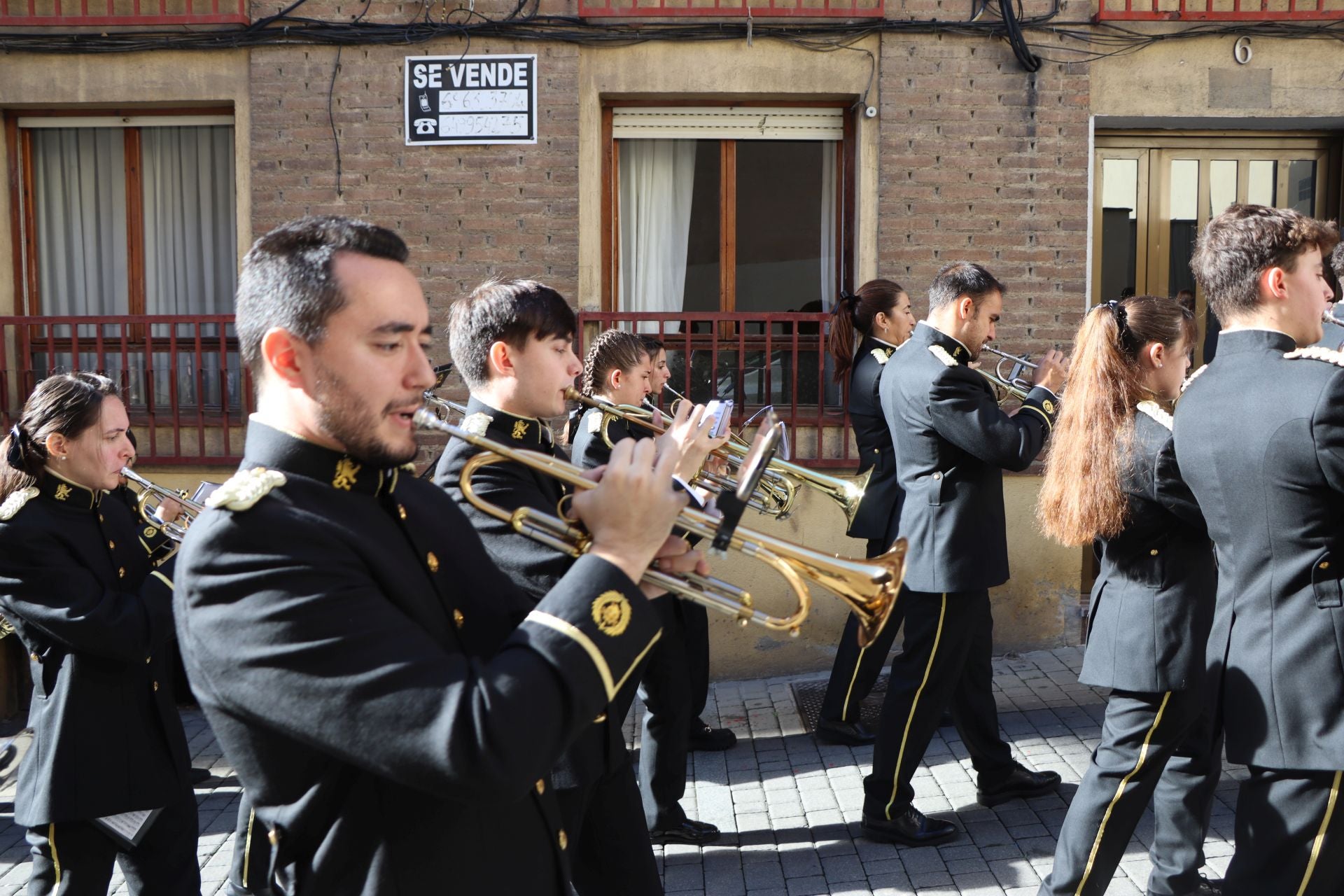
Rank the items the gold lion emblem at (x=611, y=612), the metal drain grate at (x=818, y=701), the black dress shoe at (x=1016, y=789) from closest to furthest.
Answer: the gold lion emblem at (x=611, y=612), the black dress shoe at (x=1016, y=789), the metal drain grate at (x=818, y=701)

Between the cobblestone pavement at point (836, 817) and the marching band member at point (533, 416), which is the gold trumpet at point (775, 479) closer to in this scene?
the marching band member at point (533, 416)

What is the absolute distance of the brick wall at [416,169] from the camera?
22.4 feet

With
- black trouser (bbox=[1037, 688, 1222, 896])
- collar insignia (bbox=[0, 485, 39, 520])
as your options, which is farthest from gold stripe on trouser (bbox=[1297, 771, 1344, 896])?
collar insignia (bbox=[0, 485, 39, 520])

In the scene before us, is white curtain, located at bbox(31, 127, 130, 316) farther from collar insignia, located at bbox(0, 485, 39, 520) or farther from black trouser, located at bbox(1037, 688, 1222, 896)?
black trouser, located at bbox(1037, 688, 1222, 896)

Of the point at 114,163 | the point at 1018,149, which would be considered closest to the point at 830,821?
the point at 1018,149

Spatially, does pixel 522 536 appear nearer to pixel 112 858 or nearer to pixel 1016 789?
pixel 112 858

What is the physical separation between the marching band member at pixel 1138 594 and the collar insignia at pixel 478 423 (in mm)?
1738

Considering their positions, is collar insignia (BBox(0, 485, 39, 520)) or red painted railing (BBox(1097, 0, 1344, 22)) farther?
red painted railing (BBox(1097, 0, 1344, 22))

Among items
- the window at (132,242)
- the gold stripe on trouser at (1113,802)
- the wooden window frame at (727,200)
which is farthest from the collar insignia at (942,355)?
the window at (132,242)

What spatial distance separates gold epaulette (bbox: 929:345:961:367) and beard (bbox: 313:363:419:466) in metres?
3.19

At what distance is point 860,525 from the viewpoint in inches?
227

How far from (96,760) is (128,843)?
9.6 inches

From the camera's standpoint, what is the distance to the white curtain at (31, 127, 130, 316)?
740 cm

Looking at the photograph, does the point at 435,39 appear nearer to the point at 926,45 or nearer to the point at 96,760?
the point at 926,45
